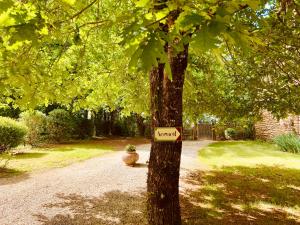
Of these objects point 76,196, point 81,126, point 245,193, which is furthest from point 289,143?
point 81,126

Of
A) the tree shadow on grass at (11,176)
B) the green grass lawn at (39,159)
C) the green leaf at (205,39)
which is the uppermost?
the green leaf at (205,39)

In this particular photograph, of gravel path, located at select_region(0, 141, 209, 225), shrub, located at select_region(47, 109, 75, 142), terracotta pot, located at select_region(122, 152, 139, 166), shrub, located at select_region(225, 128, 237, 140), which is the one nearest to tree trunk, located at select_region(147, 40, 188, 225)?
gravel path, located at select_region(0, 141, 209, 225)

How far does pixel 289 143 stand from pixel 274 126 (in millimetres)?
5227

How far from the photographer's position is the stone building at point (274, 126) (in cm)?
2178

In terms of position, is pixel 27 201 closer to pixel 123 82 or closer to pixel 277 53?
pixel 123 82

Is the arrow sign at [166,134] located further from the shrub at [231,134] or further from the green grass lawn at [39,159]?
the shrub at [231,134]

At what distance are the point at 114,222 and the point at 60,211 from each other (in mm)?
1539

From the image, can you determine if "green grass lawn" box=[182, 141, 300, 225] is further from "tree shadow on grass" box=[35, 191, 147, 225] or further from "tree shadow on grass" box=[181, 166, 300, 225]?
"tree shadow on grass" box=[35, 191, 147, 225]

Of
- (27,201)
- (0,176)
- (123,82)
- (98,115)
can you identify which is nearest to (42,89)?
(27,201)

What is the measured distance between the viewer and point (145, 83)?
1134 cm

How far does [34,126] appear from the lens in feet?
68.9

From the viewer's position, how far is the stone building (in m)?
21.8

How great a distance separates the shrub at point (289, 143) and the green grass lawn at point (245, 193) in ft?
6.11

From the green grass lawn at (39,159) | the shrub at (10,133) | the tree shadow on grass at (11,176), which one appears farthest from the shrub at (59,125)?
the tree shadow on grass at (11,176)
